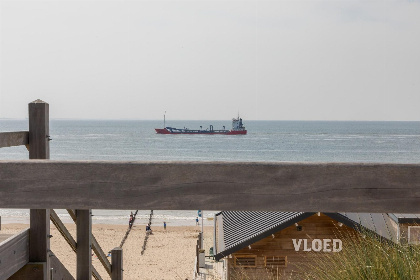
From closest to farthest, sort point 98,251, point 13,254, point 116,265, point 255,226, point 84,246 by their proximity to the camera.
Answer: point 13,254 → point 84,246 → point 98,251 → point 116,265 → point 255,226

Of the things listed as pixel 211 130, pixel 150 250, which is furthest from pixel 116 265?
pixel 211 130

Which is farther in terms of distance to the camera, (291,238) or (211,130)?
(211,130)

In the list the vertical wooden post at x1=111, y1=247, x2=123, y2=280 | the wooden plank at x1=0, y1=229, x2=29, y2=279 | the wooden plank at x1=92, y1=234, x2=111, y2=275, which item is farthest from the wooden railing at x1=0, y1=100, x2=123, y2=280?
the vertical wooden post at x1=111, y1=247, x2=123, y2=280

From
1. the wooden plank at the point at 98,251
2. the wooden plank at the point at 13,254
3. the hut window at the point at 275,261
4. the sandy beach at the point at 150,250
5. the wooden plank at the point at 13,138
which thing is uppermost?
the wooden plank at the point at 13,138

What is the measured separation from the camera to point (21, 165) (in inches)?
58.6

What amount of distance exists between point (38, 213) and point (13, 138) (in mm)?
348

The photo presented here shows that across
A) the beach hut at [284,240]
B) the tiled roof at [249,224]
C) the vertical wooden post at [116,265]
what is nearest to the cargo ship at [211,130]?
the tiled roof at [249,224]

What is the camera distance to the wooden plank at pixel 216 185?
1.45 m

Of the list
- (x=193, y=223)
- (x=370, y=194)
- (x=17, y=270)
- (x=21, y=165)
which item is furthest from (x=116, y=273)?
(x=193, y=223)

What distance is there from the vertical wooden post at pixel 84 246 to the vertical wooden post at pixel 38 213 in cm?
37

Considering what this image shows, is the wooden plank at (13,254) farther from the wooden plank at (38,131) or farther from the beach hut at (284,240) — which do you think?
the beach hut at (284,240)

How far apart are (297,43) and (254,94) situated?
19.0 meters

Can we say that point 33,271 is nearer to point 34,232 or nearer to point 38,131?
point 34,232

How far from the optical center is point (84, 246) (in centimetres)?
283
